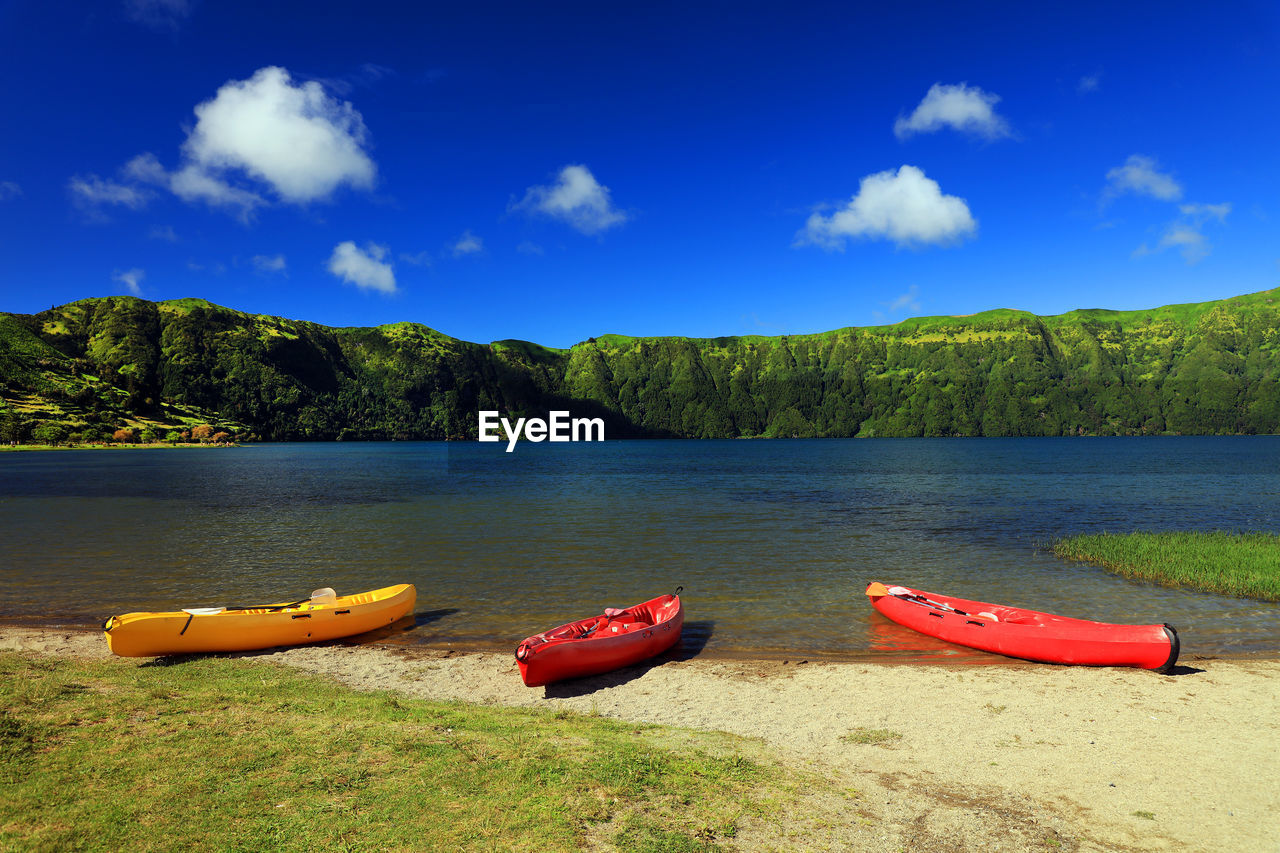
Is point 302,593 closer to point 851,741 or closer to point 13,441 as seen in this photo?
point 851,741

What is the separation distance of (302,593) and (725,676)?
19.2 metres

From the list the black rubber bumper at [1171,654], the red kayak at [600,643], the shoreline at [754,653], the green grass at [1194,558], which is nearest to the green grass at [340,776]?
the red kayak at [600,643]

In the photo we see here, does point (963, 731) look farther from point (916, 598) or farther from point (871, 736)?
point (916, 598)

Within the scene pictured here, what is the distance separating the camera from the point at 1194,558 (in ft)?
93.8

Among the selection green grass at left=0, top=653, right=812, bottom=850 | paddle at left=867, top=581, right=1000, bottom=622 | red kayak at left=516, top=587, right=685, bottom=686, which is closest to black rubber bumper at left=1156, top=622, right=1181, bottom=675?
paddle at left=867, top=581, right=1000, bottom=622

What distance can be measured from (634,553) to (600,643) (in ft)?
61.6

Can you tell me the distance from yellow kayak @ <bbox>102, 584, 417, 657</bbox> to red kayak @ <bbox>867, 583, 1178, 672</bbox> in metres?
17.6

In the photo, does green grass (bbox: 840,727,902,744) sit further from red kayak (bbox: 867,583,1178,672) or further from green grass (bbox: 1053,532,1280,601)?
green grass (bbox: 1053,532,1280,601)

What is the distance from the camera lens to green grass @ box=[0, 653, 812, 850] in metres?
7.39

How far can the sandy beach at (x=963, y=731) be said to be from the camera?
881 cm

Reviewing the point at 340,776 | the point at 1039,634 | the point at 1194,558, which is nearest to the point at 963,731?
the point at 1039,634

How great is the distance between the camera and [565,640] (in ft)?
52.1

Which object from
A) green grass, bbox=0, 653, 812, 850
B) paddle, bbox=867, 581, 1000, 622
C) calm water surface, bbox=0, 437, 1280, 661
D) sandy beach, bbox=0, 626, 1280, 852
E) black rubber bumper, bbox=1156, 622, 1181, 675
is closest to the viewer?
green grass, bbox=0, 653, 812, 850

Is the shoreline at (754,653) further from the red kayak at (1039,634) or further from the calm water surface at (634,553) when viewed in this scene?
the red kayak at (1039,634)
